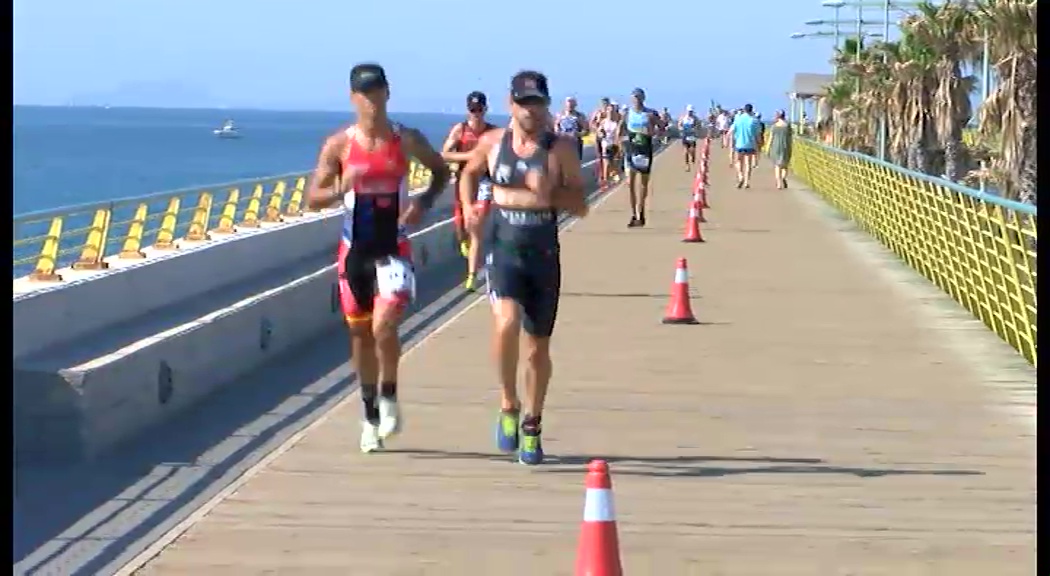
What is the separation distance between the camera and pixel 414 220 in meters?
9.46

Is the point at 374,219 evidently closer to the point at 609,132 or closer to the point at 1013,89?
the point at 1013,89

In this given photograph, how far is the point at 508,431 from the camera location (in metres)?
9.45

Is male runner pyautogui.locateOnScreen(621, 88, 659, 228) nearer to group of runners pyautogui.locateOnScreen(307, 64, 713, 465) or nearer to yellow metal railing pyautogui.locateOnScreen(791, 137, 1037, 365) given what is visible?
yellow metal railing pyautogui.locateOnScreen(791, 137, 1037, 365)

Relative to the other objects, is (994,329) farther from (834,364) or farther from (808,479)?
(808,479)

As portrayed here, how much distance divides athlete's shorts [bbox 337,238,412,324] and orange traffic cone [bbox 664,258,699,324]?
5.89 metres

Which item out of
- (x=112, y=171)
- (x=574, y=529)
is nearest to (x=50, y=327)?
(x=574, y=529)

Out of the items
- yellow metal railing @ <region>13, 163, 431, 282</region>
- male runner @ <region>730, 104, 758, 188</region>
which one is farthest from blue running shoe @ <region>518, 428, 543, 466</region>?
male runner @ <region>730, 104, 758, 188</region>

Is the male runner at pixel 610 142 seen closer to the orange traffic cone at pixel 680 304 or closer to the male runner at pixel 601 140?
the male runner at pixel 601 140

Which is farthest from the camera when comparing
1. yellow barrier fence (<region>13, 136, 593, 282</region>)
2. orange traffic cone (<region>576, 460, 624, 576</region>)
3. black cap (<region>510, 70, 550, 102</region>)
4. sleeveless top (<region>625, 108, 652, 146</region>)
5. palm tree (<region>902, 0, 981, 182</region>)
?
palm tree (<region>902, 0, 981, 182</region>)

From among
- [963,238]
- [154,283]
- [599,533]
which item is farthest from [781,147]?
[599,533]

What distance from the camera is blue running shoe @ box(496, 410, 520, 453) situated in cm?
941

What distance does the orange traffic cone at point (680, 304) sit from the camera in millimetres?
15219

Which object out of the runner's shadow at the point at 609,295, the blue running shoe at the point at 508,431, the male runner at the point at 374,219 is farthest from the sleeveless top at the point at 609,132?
the blue running shoe at the point at 508,431

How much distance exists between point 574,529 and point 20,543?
2.17 m
